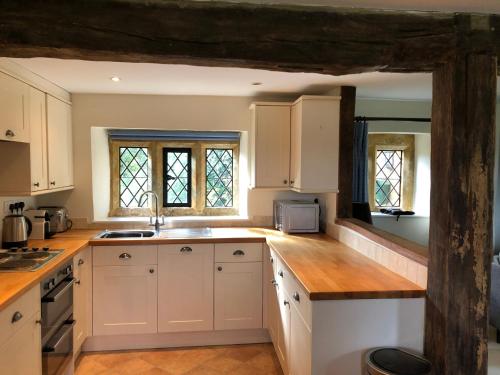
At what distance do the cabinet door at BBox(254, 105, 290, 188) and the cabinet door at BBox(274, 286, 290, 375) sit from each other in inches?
42.3

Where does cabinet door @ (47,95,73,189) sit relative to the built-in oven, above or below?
above

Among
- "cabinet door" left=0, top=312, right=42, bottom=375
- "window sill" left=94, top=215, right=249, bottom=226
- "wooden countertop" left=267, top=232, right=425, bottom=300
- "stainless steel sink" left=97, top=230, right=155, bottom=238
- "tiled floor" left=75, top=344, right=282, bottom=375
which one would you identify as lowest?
"tiled floor" left=75, top=344, right=282, bottom=375

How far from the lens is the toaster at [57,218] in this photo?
3342 millimetres

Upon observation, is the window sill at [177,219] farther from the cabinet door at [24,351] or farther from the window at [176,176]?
the cabinet door at [24,351]

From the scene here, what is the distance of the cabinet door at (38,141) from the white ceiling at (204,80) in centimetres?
20

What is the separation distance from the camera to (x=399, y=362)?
1.78 m

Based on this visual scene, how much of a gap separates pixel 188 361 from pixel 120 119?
2201mm

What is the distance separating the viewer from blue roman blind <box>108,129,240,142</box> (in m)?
3.79

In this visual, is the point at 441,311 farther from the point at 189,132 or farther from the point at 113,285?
the point at 189,132

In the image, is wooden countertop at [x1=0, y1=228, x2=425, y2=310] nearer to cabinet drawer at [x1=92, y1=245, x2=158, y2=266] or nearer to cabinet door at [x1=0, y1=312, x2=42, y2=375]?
cabinet drawer at [x1=92, y1=245, x2=158, y2=266]

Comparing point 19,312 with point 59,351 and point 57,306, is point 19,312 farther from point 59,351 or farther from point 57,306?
point 59,351

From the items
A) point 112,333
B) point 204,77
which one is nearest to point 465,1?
point 204,77

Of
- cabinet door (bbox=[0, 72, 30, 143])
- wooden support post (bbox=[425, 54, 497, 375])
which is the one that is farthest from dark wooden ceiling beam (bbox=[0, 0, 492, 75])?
cabinet door (bbox=[0, 72, 30, 143])

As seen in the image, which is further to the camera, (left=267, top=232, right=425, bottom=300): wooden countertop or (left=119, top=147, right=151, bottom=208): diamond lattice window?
(left=119, top=147, right=151, bottom=208): diamond lattice window
